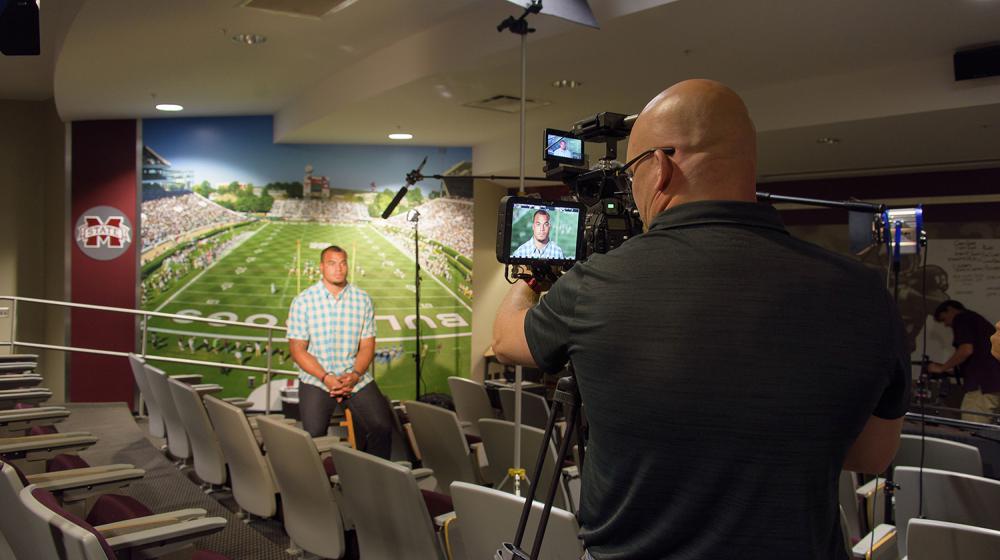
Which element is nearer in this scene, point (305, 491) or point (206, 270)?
point (305, 491)

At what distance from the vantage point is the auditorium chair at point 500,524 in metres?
1.67

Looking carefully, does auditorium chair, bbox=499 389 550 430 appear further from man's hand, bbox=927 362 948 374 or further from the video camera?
man's hand, bbox=927 362 948 374

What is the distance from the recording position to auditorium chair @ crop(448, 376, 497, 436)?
4.84 meters

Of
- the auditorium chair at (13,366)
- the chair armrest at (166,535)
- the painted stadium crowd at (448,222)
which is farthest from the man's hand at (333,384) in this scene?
the painted stadium crowd at (448,222)

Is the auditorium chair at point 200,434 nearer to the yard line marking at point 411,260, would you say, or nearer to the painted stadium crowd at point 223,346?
the painted stadium crowd at point 223,346

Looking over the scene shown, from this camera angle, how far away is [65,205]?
7.17m

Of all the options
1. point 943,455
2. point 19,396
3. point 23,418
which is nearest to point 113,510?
point 23,418

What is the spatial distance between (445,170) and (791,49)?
4812 millimetres

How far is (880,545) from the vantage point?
2.35 m

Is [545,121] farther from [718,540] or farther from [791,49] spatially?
[718,540]

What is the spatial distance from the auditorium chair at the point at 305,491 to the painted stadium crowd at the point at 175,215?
5.09 metres

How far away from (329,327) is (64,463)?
1583 mm

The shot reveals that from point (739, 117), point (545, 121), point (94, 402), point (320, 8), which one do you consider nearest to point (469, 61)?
point (320, 8)

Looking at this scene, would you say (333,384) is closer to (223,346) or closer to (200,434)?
(200,434)
